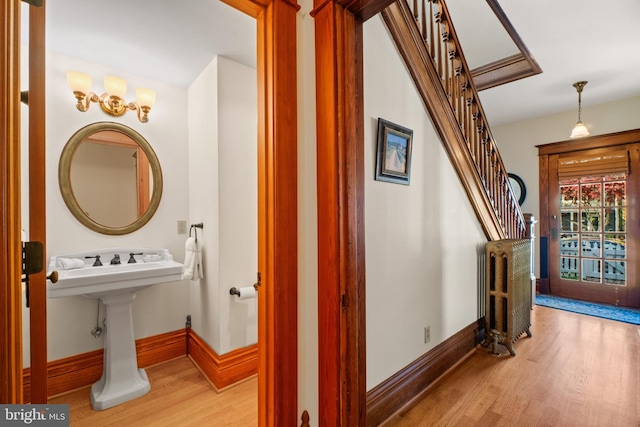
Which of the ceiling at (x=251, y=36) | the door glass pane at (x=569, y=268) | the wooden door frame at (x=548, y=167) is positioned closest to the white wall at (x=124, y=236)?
the ceiling at (x=251, y=36)

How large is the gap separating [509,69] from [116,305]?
4139 mm

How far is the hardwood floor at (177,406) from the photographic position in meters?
1.67

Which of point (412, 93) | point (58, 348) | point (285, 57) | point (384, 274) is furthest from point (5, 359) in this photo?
point (412, 93)

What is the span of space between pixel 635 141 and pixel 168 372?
5653 millimetres

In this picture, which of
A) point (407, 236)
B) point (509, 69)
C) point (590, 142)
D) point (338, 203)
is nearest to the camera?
point (338, 203)

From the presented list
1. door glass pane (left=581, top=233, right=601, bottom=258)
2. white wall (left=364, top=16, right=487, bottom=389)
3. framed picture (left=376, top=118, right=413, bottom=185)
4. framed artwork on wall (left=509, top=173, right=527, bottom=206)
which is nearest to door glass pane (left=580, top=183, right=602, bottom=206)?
door glass pane (left=581, top=233, right=601, bottom=258)

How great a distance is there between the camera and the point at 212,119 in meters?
2.15

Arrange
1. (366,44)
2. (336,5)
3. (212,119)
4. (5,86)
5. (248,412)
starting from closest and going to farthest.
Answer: (5,86) < (336,5) < (366,44) < (248,412) < (212,119)

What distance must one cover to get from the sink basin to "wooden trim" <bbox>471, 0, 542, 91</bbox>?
3315 millimetres

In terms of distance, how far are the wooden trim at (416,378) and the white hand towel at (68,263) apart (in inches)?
80.6

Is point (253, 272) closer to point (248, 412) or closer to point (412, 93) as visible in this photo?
point (248, 412)

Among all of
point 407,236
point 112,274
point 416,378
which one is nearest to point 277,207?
point 407,236

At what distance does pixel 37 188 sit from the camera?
2.75 feet

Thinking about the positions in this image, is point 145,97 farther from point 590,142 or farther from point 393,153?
point 590,142
